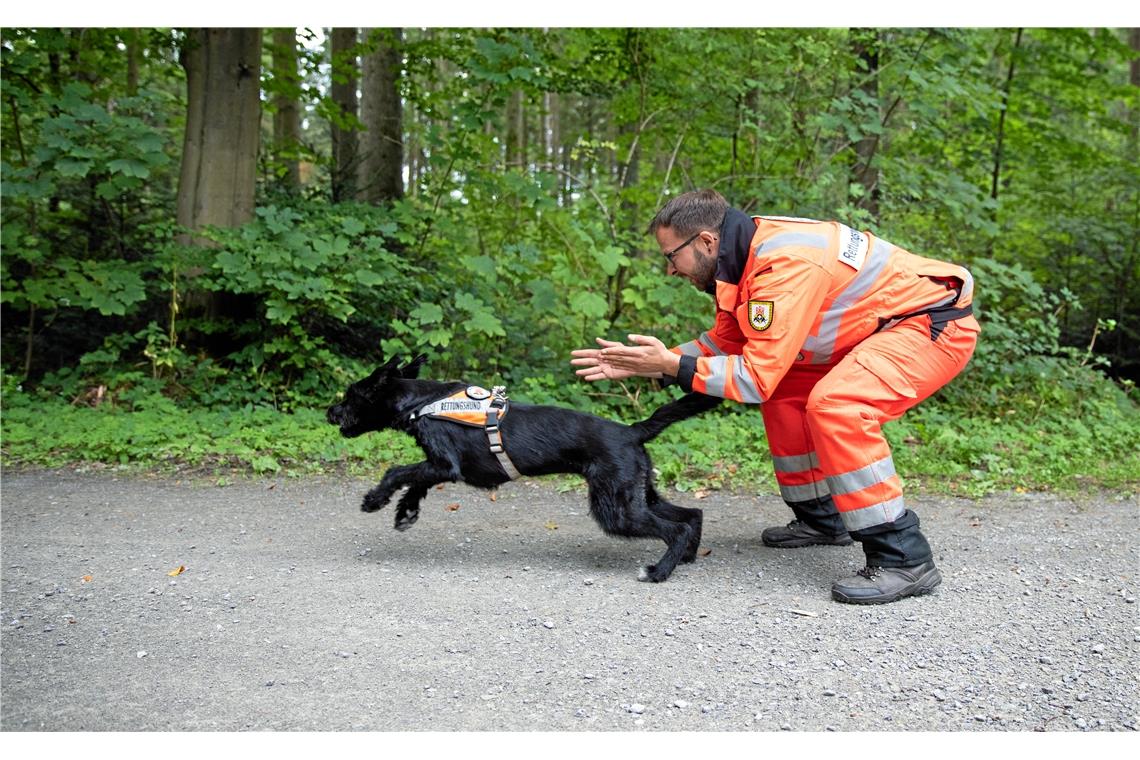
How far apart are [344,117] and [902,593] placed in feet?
28.0

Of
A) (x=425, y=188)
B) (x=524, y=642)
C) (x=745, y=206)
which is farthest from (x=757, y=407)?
(x=524, y=642)

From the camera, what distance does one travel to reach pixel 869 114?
802cm

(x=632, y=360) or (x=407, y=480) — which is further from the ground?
(x=632, y=360)

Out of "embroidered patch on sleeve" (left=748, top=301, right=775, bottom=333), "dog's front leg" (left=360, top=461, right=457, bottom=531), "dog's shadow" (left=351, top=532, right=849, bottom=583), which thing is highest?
"embroidered patch on sleeve" (left=748, top=301, right=775, bottom=333)

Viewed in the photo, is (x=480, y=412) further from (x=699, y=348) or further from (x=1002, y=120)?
(x=1002, y=120)

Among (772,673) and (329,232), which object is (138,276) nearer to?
(329,232)

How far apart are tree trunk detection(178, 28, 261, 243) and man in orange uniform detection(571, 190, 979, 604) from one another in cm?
576

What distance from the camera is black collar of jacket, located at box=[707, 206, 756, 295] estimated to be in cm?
416

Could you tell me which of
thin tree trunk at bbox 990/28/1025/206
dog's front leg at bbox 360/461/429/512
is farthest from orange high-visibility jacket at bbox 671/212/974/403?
thin tree trunk at bbox 990/28/1025/206

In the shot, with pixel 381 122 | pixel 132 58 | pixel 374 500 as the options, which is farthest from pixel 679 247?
pixel 132 58

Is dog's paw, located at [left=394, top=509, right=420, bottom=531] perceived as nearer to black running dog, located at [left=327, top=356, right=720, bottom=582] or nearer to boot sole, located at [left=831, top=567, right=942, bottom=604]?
black running dog, located at [left=327, top=356, right=720, bottom=582]

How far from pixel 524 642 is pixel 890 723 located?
1374 millimetres

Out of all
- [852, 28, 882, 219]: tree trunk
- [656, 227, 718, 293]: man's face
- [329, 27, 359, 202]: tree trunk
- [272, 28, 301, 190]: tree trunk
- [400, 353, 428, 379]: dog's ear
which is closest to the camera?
[656, 227, 718, 293]: man's face

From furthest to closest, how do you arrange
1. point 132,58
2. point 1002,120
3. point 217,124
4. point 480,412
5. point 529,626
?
point 1002,120
point 132,58
point 217,124
point 480,412
point 529,626
